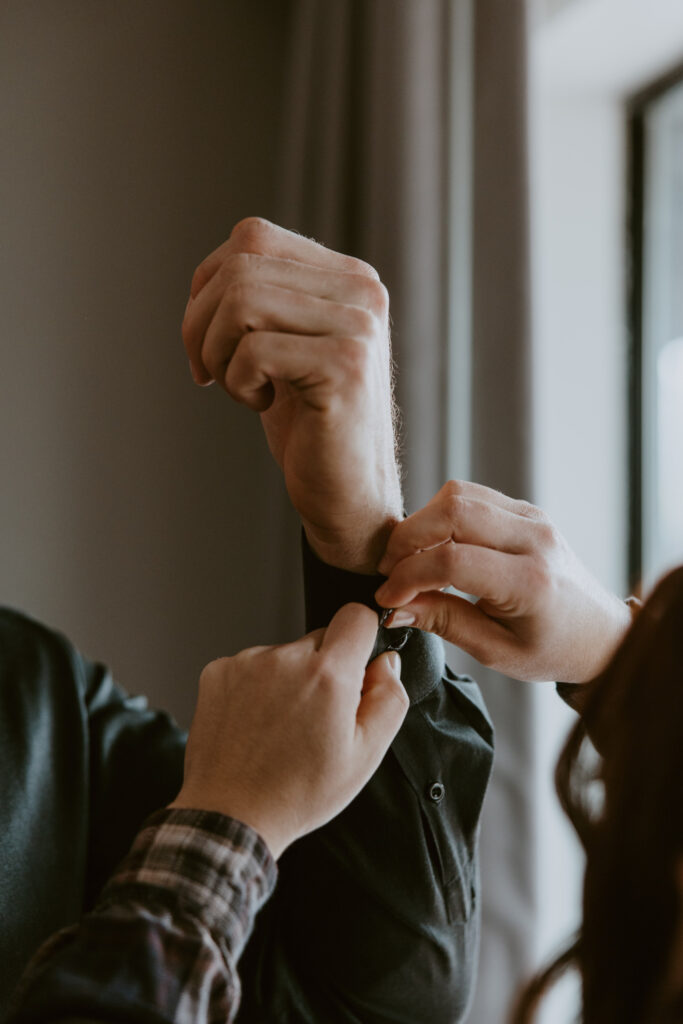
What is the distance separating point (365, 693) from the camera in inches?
27.0

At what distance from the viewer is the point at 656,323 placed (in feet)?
6.07

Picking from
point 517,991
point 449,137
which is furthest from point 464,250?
point 517,991

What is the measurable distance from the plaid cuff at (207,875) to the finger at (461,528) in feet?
0.88

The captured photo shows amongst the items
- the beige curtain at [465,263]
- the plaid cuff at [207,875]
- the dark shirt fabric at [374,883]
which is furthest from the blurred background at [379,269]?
the plaid cuff at [207,875]

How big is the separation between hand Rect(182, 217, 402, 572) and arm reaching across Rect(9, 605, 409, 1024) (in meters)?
0.13

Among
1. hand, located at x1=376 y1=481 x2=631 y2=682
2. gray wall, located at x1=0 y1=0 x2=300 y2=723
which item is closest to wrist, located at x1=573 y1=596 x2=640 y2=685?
hand, located at x1=376 y1=481 x2=631 y2=682

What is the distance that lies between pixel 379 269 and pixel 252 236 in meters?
0.99

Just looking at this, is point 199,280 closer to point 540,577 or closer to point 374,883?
point 540,577

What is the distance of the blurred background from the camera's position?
4.87 ft

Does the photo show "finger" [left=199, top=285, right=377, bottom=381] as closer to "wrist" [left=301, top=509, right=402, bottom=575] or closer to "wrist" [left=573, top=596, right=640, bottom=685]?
"wrist" [left=301, top=509, right=402, bottom=575]

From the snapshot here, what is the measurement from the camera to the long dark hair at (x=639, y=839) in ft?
1.59

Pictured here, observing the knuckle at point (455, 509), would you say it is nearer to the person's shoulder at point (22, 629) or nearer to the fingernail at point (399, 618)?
the fingernail at point (399, 618)

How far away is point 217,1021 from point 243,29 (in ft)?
7.28

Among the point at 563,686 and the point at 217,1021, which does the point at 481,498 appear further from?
the point at 217,1021
